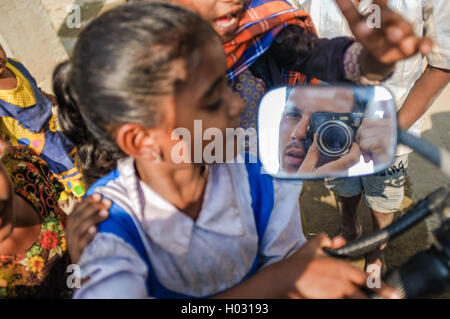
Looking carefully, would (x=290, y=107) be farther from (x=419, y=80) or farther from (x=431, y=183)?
(x=431, y=183)

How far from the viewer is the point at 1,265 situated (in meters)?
1.27

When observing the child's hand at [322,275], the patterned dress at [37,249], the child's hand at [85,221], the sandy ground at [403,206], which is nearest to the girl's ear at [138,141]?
the child's hand at [85,221]

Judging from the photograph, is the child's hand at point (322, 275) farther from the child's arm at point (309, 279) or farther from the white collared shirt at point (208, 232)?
the white collared shirt at point (208, 232)

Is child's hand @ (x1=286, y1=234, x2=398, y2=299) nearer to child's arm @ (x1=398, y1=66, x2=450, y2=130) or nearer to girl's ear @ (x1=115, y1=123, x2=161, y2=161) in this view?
girl's ear @ (x1=115, y1=123, x2=161, y2=161)

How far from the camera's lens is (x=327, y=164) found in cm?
98

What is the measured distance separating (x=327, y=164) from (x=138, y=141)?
0.55m

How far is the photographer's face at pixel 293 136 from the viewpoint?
1.01 metres

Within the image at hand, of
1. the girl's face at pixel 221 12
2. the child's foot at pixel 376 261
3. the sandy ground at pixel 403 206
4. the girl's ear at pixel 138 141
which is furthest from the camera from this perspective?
the sandy ground at pixel 403 206

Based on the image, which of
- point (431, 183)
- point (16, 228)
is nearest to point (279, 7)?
point (16, 228)

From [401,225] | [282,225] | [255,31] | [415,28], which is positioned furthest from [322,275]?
[415,28]

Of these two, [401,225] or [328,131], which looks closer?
[401,225]

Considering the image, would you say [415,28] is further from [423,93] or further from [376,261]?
[376,261]

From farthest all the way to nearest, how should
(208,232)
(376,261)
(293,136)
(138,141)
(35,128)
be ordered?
(35,128), (376,261), (293,136), (208,232), (138,141)

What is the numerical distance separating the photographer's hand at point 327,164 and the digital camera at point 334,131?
0.6 inches
